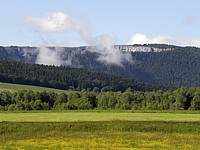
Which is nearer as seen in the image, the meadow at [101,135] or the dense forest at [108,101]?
the meadow at [101,135]

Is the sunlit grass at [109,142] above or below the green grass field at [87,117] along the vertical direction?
below

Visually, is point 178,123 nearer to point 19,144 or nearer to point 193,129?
point 193,129

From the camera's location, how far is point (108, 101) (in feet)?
449

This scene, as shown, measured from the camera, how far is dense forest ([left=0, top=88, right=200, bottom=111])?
119875 mm

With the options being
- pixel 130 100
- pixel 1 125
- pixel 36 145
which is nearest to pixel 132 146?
pixel 36 145

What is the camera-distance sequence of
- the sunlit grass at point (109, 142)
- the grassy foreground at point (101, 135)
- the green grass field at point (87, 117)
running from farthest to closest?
1. the green grass field at point (87, 117)
2. the grassy foreground at point (101, 135)
3. the sunlit grass at point (109, 142)

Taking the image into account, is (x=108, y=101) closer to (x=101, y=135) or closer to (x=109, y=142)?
(x=101, y=135)

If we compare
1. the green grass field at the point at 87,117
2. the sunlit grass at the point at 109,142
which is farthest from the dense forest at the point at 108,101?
the sunlit grass at the point at 109,142

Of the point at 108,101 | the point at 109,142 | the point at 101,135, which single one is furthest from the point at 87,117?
the point at 108,101

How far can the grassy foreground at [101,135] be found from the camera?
4031 centimetres

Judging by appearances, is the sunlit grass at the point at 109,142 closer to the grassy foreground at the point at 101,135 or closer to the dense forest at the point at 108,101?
the grassy foreground at the point at 101,135

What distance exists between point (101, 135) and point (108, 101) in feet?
289

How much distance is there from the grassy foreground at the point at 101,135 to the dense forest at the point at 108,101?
58.9 metres

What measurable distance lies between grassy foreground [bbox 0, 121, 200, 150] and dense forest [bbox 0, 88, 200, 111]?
58937mm
